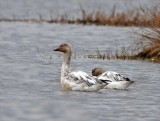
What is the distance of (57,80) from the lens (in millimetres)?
17781

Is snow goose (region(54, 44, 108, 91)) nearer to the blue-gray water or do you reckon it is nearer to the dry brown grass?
the blue-gray water

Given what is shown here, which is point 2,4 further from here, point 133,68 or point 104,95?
point 104,95

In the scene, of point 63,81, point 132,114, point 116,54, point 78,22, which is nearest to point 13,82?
point 63,81

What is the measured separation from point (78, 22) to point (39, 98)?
21.4 meters

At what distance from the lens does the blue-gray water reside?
42.2ft

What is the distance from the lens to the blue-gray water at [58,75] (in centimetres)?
1286

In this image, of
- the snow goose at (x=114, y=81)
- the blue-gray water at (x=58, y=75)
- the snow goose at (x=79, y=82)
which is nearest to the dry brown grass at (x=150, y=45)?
the blue-gray water at (x=58, y=75)

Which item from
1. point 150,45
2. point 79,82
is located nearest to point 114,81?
point 79,82

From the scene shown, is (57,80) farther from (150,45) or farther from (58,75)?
(150,45)

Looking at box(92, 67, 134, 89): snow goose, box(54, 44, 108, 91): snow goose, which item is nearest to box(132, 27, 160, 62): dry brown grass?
box(92, 67, 134, 89): snow goose

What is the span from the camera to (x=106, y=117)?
12.7m

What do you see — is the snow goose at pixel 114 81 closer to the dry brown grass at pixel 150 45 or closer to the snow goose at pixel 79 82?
the snow goose at pixel 79 82

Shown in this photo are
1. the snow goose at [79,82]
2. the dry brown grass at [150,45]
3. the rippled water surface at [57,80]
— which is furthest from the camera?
the dry brown grass at [150,45]

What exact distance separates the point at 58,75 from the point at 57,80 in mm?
972
